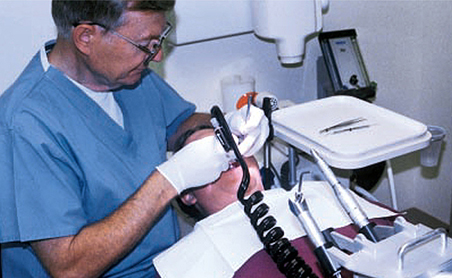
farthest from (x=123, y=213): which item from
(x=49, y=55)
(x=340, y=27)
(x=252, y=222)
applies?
(x=340, y=27)

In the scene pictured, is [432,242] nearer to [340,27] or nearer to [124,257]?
[124,257]

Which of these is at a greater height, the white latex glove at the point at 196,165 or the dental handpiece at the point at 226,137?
the dental handpiece at the point at 226,137

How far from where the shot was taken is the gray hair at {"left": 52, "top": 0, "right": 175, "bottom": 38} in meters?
0.99

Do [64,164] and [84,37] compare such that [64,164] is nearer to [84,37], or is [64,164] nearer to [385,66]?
[84,37]

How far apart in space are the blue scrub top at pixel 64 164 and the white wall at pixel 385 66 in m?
0.43

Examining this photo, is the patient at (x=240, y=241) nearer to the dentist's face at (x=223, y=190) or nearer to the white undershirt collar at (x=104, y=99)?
the dentist's face at (x=223, y=190)

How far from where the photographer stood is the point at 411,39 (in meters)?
1.83

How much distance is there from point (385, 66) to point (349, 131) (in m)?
0.91

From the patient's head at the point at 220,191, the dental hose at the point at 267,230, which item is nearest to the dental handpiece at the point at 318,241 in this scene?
the dental hose at the point at 267,230

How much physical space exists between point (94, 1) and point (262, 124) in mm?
442

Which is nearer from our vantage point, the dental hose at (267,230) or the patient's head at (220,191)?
the dental hose at (267,230)

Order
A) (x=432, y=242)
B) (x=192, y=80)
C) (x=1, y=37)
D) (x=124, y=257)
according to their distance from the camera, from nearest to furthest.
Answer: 1. (x=432, y=242)
2. (x=124, y=257)
3. (x=1, y=37)
4. (x=192, y=80)

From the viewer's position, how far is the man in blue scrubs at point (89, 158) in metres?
0.98

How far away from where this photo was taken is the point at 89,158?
1072 mm
